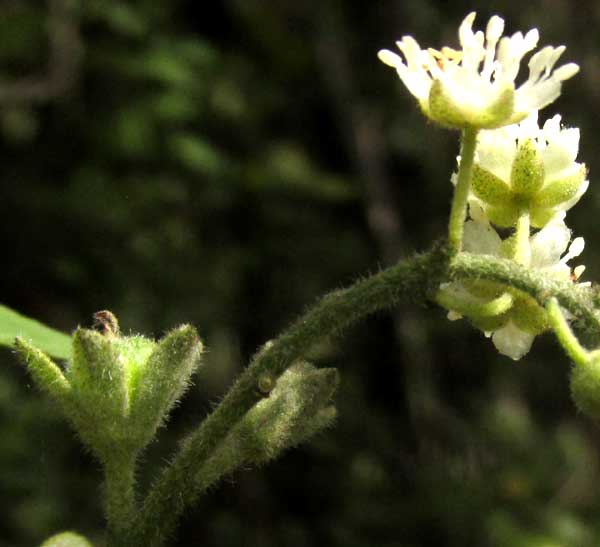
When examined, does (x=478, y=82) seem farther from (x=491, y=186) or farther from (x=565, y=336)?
(x=565, y=336)

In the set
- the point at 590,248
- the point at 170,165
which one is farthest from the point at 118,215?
the point at 590,248

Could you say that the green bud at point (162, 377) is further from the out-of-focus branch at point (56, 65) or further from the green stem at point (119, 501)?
the out-of-focus branch at point (56, 65)

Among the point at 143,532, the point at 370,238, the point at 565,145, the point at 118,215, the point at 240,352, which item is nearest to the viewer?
the point at 143,532

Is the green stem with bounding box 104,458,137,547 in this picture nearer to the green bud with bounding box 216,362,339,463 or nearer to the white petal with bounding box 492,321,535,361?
the green bud with bounding box 216,362,339,463

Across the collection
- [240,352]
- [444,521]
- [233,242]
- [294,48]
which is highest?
[294,48]

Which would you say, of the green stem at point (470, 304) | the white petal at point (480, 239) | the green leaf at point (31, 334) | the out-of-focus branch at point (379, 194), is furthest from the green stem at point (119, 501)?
the out-of-focus branch at point (379, 194)

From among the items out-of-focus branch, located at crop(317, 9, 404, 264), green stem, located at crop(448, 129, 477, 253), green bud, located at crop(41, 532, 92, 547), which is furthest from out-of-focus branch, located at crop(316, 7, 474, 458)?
green bud, located at crop(41, 532, 92, 547)

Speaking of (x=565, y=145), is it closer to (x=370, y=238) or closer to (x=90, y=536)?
(x=90, y=536)
